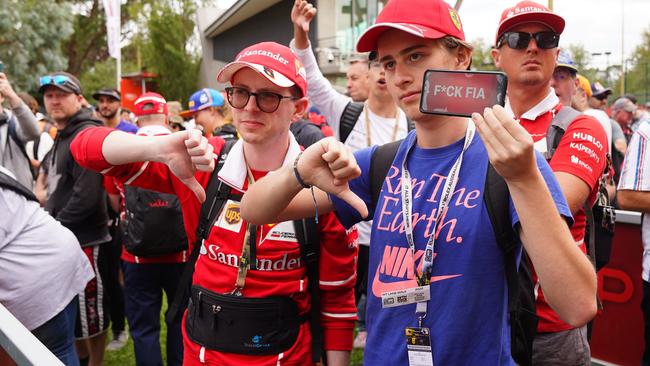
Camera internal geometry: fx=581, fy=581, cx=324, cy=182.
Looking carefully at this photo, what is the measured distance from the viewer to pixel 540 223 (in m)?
1.30

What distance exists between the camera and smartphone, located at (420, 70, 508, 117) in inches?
54.0

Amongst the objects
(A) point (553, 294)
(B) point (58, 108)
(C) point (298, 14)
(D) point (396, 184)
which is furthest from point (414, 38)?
(B) point (58, 108)

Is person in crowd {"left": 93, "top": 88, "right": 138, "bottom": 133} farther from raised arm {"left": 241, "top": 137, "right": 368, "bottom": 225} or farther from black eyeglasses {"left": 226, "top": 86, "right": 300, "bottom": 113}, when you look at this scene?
raised arm {"left": 241, "top": 137, "right": 368, "bottom": 225}

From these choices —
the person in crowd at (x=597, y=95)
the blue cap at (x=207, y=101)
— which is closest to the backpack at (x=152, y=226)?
the blue cap at (x=207, y=101)

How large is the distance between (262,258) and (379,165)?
650mm

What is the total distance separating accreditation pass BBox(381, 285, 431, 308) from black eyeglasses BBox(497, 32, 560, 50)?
4.46ft

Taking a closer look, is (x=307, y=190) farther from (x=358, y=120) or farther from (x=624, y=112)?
(x=624, y=112)

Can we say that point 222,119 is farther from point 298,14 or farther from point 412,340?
point 412,340

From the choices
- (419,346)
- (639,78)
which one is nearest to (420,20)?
(419,346)

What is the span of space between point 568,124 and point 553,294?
1167mm

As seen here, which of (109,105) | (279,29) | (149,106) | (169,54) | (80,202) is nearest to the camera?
(80,202)

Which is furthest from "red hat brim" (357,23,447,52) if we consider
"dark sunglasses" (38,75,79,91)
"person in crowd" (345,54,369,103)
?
"person in crowd" (345,54,369,103)

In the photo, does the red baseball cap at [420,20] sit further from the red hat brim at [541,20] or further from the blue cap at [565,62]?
the blue cap at [565,62]

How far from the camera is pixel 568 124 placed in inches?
90.6
